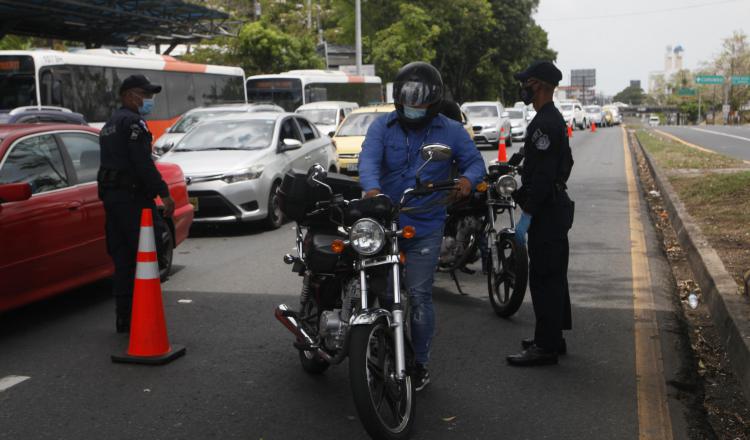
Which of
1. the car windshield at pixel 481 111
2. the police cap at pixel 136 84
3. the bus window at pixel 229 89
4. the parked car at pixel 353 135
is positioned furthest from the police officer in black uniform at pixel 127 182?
the car windshield at pixel 481 111

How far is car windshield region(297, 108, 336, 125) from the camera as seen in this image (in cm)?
2318

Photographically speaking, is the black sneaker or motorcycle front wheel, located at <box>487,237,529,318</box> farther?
motorcycle front wheel, located at <box>487,237,529,318</box>

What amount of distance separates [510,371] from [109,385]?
2394 millimetres

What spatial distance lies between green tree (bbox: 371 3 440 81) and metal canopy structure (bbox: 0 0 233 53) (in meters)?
9.32

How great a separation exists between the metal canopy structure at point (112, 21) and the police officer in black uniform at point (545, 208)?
21683mm

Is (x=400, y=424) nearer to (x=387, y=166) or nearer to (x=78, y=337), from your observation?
(x=387, y=166)

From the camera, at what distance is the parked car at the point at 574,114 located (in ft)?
161

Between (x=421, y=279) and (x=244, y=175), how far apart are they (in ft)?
22.8

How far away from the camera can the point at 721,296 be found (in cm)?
660

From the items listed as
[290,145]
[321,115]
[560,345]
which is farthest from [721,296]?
[321,115]

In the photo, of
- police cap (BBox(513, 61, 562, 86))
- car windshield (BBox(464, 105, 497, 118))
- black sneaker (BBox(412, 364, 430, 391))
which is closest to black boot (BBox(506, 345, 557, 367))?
black sneaker (BBox(412, 364, 430, 391))

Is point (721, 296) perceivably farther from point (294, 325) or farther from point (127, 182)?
point (127, 182)

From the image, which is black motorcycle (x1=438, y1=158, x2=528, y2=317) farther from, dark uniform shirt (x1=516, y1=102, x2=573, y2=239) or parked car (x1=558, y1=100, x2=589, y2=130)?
parked car (x1=558, y1=100, x2=589, y2=130)

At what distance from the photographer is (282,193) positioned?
4703 mm
